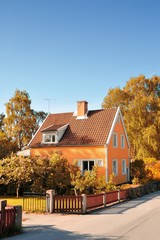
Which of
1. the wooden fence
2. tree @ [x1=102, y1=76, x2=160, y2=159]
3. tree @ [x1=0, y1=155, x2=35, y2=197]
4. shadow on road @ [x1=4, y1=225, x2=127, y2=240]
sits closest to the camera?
shadow on road @ [x1=4, y1=225, x2=127, y2=240]

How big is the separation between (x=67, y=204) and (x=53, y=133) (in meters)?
18.2

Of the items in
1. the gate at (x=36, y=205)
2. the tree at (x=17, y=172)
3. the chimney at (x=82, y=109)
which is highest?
the chimney at (x=82, y=109)

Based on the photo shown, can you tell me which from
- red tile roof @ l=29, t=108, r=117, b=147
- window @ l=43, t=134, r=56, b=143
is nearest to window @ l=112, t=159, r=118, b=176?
red tile roof @ l=29, t=108, r=117, b=147

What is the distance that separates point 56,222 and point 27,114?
120 feet

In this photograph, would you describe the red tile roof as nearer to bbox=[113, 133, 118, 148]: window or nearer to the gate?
bbox=[113, 133, 118, 148]: window

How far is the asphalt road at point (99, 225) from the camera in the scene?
11992mm

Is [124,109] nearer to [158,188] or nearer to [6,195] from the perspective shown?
[158,188]

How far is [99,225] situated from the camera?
14102 millimetres

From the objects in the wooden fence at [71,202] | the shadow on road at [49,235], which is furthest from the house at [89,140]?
the shadow on road at [49,235]

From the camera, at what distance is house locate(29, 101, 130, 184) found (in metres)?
32.8

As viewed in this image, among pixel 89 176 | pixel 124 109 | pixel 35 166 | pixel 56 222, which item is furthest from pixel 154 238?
pixel 124 109

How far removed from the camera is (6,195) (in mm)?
26438

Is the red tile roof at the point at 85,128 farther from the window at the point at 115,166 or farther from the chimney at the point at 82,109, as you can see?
the window at the point at 115,166

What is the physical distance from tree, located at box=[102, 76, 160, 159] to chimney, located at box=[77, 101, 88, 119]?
42.0ft
